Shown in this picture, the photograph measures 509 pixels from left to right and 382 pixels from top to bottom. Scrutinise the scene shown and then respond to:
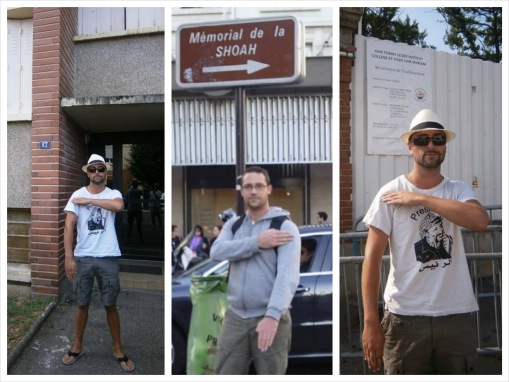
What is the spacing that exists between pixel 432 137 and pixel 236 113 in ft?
3.78

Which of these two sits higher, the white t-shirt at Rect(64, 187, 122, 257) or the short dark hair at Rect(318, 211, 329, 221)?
the short dark hair at Rect(318, 211, 329, 221)

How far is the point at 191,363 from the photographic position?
2.57m

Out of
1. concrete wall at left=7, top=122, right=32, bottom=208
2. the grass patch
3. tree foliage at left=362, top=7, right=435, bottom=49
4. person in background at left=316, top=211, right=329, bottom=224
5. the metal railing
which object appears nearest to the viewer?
person in background at left=316, top=211, right=329, bottom=224

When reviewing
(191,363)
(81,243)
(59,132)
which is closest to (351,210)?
(191,363)

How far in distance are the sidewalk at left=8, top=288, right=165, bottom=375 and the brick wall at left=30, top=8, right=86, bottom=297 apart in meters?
0.49

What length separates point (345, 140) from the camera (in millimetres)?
3744

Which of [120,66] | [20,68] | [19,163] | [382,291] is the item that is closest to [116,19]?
[120,66]

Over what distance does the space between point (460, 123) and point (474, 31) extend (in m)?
0.76

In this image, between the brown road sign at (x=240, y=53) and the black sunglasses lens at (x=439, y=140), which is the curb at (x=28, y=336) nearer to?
the brown road sign at (x=240, y=53)

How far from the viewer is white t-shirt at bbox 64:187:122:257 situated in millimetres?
3516

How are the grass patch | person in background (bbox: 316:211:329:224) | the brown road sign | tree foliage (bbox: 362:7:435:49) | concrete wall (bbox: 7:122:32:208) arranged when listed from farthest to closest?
1. concrete wall (bbox: 7:122:32:208)
2. the grass patch
3. tree foliage (bbox: 362:7:435:49)
4. person in background (bbox: 316:211:329:224)
5. the brown road sign

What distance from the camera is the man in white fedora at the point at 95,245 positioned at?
351cm

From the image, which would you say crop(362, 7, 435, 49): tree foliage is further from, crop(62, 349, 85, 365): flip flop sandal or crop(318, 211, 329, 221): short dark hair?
crop(62, 349, 85, 365): flip flop sandal

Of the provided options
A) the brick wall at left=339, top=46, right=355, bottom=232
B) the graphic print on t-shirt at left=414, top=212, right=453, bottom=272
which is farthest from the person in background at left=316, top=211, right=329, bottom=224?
the brick wall at left=339, top=46, right=355, bottom=232
